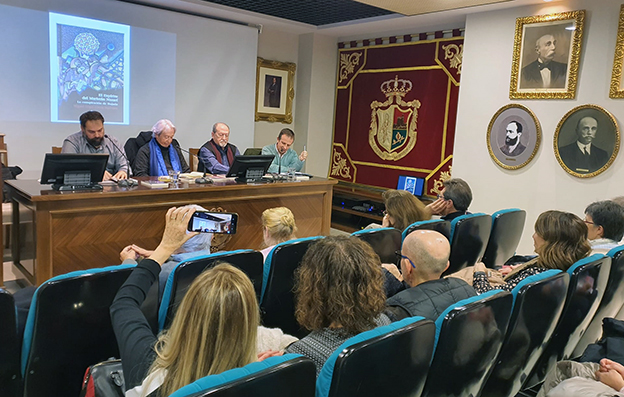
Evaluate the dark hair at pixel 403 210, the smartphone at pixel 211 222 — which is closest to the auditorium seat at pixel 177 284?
the smartphone at pixel 211 222

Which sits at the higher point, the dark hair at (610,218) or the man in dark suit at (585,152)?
the man in dark suit at (585,152)

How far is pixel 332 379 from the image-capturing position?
1.10 meters

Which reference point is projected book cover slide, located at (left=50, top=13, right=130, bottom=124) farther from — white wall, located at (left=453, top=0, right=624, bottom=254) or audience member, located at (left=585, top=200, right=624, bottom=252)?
audience member, located at (left=585, top=200, right=624, bottom=252)

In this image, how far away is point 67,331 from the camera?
1.58 m

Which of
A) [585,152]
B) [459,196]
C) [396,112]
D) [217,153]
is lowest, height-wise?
[459,196]

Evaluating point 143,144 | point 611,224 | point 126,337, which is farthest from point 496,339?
point 143,144

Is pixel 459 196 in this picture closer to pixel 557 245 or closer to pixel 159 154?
pixel 557 245

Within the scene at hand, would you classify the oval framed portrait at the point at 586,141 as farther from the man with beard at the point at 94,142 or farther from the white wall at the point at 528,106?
the man with beard at the point at 94,142

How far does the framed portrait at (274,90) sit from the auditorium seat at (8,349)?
5.56 m

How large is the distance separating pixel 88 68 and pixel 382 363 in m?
5.05

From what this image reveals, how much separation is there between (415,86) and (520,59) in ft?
5.13

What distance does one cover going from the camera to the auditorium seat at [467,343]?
139cm

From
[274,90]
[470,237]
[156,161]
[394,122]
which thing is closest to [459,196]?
[470,237]

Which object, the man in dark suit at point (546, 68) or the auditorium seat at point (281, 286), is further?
the man in dark suit at point (546, 68)
